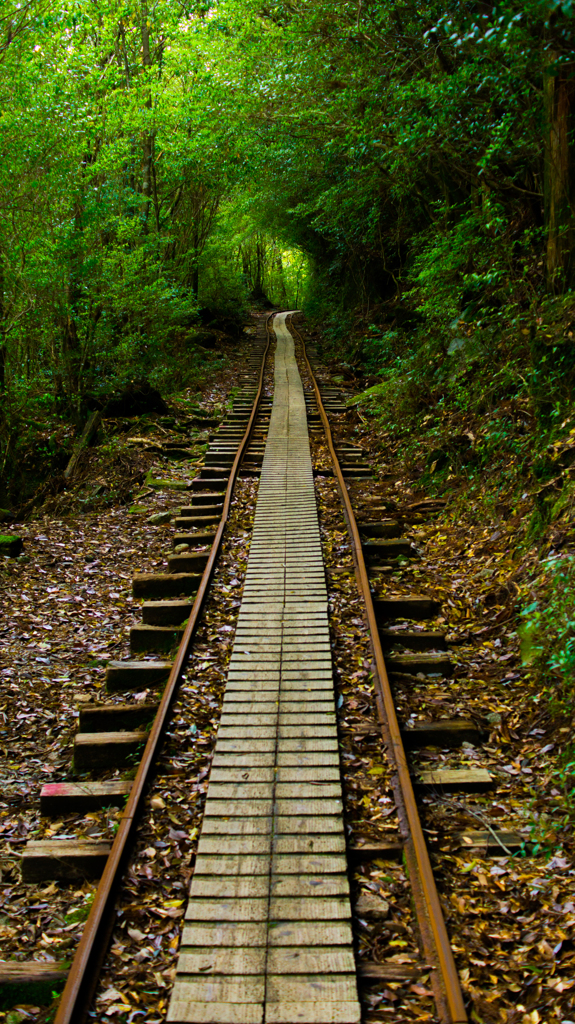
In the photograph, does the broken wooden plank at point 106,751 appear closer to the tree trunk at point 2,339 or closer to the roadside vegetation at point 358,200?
the roadside vegetation at point 358,200

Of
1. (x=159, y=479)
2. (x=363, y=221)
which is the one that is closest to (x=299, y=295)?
(x=363, y=221)

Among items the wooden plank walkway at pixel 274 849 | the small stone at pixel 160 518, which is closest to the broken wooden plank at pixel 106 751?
the wooden plank walkway at pixel 274 849

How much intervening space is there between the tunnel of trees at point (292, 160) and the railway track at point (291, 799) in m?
2.73

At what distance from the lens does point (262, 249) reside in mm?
44312

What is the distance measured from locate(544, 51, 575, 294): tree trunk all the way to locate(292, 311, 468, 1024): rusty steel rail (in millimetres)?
3958

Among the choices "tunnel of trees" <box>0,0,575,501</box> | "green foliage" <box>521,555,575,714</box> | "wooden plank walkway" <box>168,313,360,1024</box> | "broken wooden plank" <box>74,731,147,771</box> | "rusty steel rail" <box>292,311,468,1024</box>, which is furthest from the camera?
"tunnel of trees" <box>0,0,575,501</box>

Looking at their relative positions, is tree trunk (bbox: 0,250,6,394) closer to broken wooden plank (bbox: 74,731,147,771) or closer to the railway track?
the railway track

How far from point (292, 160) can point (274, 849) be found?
1558cm

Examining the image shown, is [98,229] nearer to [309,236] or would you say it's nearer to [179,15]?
[179,15]

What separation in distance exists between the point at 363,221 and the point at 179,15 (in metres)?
6.17

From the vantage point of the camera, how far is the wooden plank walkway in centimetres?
258

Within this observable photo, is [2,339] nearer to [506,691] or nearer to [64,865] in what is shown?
[64,865]

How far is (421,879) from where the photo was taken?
9.91ft

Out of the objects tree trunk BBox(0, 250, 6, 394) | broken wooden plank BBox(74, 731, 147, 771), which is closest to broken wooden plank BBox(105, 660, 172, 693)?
broken wooden plank BBox(74, 731, 147, 771)
